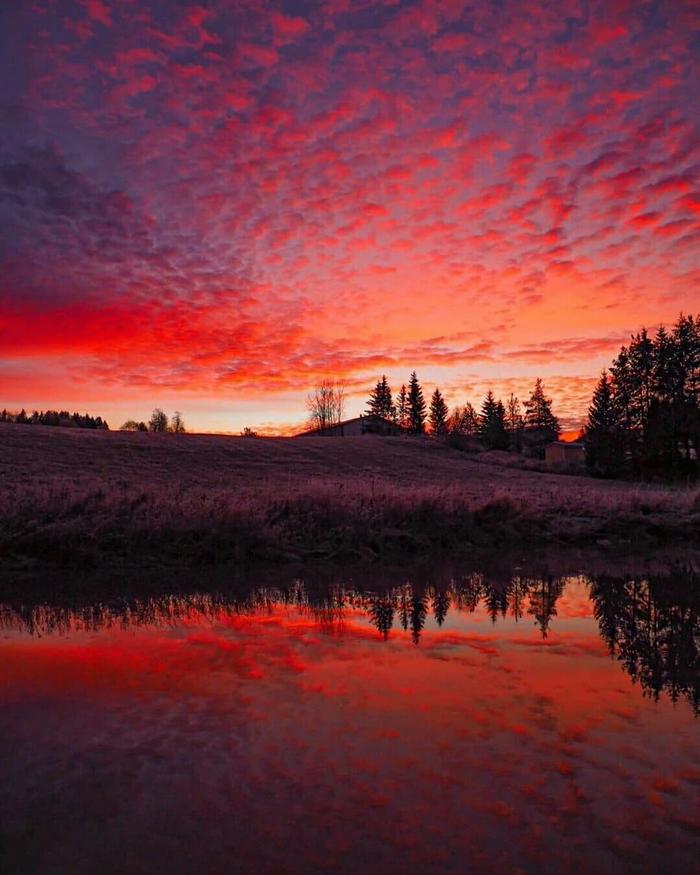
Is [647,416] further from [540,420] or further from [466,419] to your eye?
[466,419]

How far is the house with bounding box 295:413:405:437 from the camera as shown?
284 ft

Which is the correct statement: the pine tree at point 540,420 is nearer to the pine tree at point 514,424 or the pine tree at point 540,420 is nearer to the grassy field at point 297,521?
the pine tree at point 514,424

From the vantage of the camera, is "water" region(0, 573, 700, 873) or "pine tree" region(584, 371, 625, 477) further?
"pine tree" region(584, 371, 625, 477)

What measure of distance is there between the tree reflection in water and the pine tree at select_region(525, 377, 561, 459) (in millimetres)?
78238

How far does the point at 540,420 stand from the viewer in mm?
87188

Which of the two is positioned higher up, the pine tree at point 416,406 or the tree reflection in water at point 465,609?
the pine tree at point 416,406

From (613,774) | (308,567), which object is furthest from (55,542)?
(613,774)

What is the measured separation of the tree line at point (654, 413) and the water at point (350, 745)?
158ft

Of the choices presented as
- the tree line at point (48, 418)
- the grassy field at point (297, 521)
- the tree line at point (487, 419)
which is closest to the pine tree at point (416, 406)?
the tree line at point (487, 419)

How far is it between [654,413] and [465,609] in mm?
50290

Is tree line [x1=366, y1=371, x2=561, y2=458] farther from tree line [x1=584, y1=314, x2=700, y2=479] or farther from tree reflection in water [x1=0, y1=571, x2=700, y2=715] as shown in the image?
tree reflection in water [x1=0, y1=571, x2=700, y2=715]

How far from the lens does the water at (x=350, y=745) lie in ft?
9.23

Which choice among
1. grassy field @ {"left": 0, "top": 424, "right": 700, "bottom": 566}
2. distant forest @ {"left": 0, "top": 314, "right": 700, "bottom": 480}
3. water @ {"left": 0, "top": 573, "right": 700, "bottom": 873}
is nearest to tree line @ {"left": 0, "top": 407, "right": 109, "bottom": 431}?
distant forest @ {"left": 0, "top": 314, "right": 700, "bottom": 480}

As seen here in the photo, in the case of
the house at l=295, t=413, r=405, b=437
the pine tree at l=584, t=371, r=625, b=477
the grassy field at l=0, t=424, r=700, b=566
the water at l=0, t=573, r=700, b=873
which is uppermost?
the house at l=295, t=413, r=405, b=437
